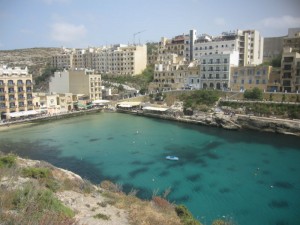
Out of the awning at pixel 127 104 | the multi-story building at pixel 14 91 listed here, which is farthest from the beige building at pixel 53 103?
the awning at pixel 127 104

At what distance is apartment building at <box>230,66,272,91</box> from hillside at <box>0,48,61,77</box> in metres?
70.1

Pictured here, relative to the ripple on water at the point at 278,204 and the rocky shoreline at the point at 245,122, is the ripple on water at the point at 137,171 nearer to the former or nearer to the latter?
the ripple on water at the point at 278,204

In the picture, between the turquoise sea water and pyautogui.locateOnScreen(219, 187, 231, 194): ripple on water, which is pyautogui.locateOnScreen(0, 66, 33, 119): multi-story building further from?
pyautogui.locateOnScreen(219, 187, 231, 194): ripple on water

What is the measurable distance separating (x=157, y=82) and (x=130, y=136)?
111 ft

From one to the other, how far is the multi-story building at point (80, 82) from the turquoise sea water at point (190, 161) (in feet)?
59.6

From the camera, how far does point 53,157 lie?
31.5m

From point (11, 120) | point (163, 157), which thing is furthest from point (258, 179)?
point (11, 120)

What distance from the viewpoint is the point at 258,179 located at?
25.8 metres

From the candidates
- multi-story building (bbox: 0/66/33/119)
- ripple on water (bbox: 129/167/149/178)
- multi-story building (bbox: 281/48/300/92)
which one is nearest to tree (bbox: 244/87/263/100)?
multi-story building (bbox: 281/48/300/92)

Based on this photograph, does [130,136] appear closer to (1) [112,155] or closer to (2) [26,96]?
(1) [112,155]

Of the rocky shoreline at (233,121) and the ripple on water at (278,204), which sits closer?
the ripple on water at (278,204)

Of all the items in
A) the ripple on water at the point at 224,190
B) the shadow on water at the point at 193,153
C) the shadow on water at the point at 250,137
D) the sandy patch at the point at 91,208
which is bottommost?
the ripple on water at the point at 224,190

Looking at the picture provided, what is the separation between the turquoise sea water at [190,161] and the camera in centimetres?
2122

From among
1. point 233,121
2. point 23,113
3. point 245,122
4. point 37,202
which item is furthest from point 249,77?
point 37,202
